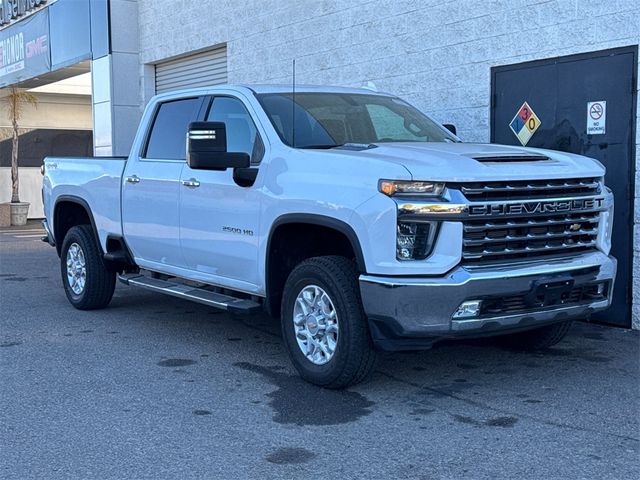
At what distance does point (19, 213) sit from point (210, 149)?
663 inches

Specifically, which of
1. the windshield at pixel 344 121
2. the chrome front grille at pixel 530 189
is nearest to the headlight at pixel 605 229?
the chrome front grille at pixel 530 189

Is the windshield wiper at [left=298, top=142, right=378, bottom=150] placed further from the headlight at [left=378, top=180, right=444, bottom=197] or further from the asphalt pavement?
the asphalt pavement

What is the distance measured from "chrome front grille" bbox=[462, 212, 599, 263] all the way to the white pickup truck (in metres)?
0.01

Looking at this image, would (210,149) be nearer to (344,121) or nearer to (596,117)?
(344,121)

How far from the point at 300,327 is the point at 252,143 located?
1501mm

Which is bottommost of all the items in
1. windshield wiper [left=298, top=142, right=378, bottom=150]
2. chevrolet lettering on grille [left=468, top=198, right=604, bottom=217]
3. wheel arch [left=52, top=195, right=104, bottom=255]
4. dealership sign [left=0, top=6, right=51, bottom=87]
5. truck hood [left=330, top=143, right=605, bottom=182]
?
wheel arch [left=52, top=195, right=104, bottom=255]

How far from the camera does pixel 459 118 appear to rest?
28.7ft

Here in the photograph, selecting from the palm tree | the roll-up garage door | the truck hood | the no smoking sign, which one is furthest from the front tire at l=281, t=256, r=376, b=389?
the palm tree

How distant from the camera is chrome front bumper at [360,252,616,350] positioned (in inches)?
187

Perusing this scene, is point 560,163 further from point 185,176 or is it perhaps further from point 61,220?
point 61,220

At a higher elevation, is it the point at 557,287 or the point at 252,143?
the point at 252,143

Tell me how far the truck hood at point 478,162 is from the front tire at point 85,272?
366 cm

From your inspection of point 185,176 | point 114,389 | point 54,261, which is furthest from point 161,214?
point 54,261

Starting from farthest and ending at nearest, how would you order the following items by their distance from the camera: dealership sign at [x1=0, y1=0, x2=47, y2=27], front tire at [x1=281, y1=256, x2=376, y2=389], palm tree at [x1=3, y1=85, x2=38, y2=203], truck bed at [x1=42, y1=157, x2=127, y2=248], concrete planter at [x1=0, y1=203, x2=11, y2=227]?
palm tree at [x1=3, y1=85, x2=38, y2=203], concrete planter at [x1=0, y1=203, x2=11, y2=227], dealership sign at [x1=0, y1=0, x2=47, y2=27], truck bed at [x1=42, y1=157, x2=127, y2=248], front tire at [x1=281, y1=256, x2=376, y2=389]
